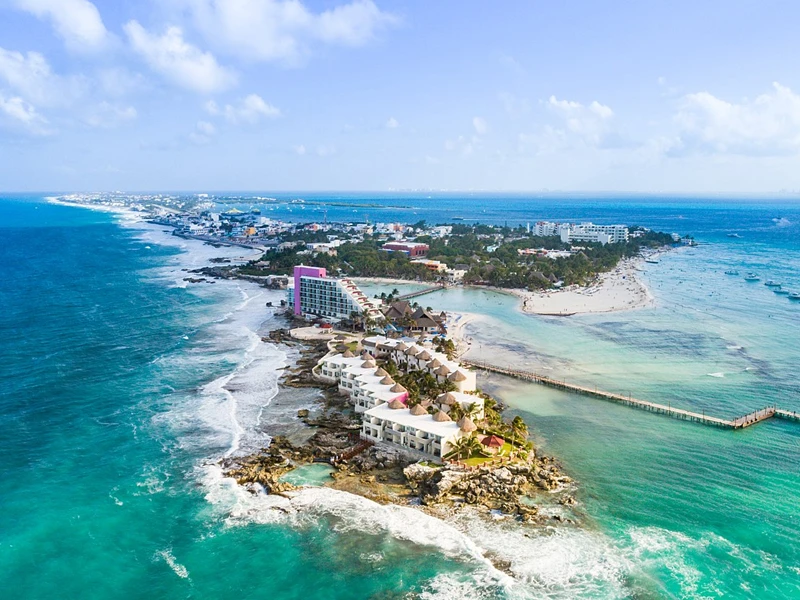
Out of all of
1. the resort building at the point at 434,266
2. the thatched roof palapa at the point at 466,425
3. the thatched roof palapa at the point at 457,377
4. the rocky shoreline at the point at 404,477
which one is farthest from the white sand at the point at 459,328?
the resort building at the point at 434,266

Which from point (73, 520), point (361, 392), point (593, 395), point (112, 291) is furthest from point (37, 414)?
point (112, 291)

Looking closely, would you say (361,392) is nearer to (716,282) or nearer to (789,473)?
(789,473)

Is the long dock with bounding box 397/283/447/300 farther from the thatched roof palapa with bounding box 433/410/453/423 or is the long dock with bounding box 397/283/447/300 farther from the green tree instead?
the green tree

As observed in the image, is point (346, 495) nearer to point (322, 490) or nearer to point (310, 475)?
point (322, 490)

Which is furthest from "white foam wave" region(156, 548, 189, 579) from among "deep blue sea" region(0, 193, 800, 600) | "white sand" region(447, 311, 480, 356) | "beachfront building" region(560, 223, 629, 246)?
"beachfront building" region(560, 223, 629, 246)

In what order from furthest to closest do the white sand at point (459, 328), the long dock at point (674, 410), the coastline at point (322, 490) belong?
the white sand at point (459, 328) → the long dock at point (674, 410) → the coastline at point (322, 490)

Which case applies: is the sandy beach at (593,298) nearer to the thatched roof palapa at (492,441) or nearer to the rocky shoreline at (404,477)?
the thatched roof palapa at (492,441)
